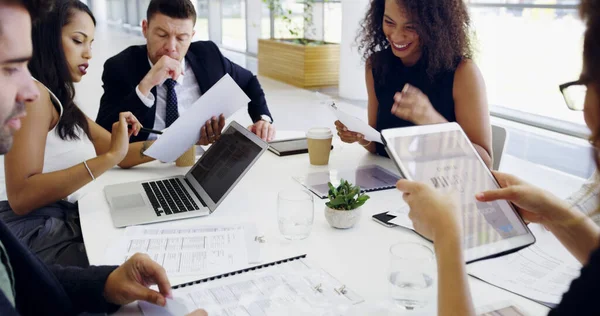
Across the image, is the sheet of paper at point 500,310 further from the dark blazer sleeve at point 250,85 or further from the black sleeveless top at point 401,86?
the dark blazer sleeve at point 250,85

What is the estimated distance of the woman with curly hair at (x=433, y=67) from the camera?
2137 millimetres

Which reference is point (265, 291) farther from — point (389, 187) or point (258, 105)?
point (258, 105)

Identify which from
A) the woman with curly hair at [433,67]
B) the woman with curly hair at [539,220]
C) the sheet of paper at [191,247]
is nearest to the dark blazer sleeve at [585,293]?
the woman with curly hair at [539,220]

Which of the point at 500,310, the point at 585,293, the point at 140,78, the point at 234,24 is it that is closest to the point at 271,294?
the point at 500,310

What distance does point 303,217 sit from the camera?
54.1 inches

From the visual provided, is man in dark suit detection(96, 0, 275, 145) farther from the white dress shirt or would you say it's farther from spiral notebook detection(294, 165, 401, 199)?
spiral notebook detection(294, 165, 401, 199)

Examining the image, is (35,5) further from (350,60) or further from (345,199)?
(350,60)

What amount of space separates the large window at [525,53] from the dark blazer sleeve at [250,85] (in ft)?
9.90


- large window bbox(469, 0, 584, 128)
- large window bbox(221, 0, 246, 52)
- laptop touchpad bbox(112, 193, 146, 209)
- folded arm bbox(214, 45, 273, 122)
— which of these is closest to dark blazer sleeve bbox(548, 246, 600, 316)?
laptop touchpad bbox(112, 193, 146, 209)

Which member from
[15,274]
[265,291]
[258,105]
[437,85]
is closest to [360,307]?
[265,291]

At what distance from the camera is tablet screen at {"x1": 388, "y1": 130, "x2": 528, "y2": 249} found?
43.6 inches

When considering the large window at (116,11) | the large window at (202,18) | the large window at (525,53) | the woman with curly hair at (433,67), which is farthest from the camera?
the large window at (116,11)

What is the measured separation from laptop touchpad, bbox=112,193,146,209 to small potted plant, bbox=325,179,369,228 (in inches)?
23.2

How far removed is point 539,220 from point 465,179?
0.64ft
